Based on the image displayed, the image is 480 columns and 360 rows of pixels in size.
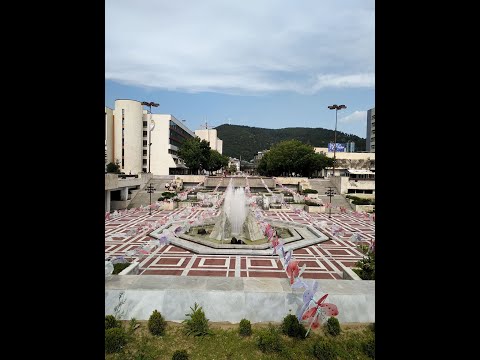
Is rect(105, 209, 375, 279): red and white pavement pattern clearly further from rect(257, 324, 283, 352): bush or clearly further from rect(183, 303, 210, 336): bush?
Result: rect(257, 324, 283, 352): bush

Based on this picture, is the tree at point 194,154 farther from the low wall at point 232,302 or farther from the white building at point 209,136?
the white building at point 209,136

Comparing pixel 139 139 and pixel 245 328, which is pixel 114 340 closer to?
pixel 245 328

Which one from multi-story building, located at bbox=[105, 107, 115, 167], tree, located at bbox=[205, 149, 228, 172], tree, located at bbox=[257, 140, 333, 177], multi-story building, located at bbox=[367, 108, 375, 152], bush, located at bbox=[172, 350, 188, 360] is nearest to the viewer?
bush, located at bbox=[172, 350, 188, 360]

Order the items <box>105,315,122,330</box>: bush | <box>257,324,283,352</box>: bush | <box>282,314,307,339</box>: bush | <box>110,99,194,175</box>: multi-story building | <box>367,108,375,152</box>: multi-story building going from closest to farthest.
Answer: <box>257,324,283,352</box>: bush, <box>105,315,122,330</box>: bush, <box>282,314,307,339</box>: bush, <box>110,99,194,175</box>: multi-story building, <box>367,108,375,152</box>: multi-story building

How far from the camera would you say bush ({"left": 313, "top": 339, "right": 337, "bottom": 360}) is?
22.1ft

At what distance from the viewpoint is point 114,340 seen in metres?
6.91

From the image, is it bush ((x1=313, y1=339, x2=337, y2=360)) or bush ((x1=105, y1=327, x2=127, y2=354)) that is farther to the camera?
bush ((x1=105, y1=327, x2=127, y2=354))

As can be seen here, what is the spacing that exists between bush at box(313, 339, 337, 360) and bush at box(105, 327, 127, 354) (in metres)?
4.30

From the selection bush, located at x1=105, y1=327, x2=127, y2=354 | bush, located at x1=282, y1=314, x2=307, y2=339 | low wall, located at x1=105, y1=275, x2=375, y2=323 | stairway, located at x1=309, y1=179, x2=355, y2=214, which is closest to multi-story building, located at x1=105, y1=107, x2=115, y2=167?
stairway, located at x1=309, y1=179, x2=355, y2=214
